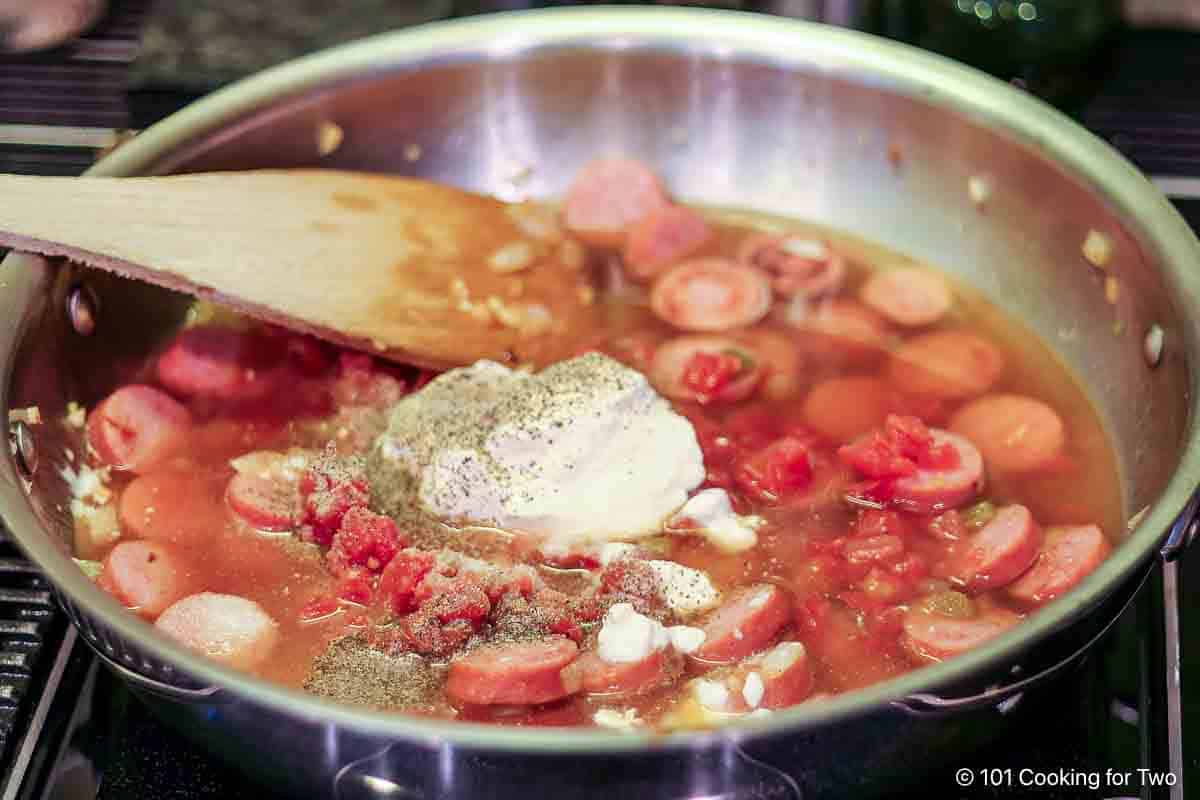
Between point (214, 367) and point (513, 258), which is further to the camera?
point (513, 258)

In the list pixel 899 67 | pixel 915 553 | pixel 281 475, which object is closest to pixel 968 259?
pixel 899 67

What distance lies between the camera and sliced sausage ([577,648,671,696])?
1350 mm

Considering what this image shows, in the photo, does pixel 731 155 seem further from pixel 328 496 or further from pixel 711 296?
pixel 328 496

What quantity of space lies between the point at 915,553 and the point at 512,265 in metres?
0.68

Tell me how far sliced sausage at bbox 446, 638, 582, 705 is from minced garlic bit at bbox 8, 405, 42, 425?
22.6 inches

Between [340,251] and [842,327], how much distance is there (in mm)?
654

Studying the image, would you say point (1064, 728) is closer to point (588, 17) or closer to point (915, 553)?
point (915, 553)

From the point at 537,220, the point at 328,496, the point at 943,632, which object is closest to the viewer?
the point at 943,632

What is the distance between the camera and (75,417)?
66.7 inches

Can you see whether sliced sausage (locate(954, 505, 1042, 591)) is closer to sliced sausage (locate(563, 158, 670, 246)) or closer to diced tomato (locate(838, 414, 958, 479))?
diced tomato (locate(838, 414, 958, 479))

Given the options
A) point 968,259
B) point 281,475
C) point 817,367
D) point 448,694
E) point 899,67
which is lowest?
point 448,694

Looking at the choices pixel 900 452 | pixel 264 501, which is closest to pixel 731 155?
→ pixel 900 452

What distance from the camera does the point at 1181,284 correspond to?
153cm

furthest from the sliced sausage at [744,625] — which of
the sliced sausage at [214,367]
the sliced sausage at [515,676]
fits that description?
the sliced sausage at [214,367]
